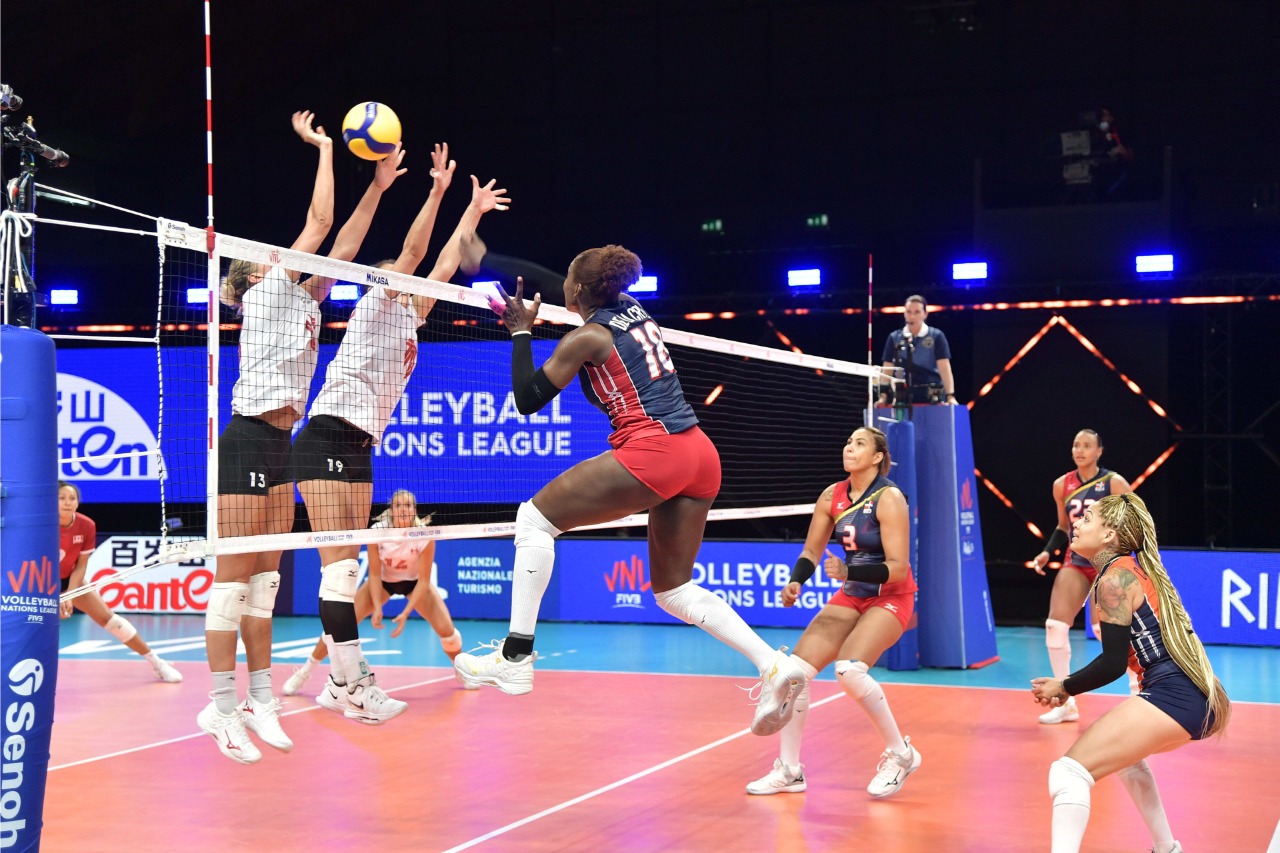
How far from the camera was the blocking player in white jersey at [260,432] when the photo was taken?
550cm

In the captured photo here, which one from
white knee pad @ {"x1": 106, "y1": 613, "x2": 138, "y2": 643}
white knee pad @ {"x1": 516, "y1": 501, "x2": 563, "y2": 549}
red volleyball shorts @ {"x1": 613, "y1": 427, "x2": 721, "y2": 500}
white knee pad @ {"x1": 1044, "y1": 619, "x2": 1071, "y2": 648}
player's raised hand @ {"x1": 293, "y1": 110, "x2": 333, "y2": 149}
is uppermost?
player's raised hand @ {"x1": 293, "y1": 110, "x2": 333, "y2": 149}

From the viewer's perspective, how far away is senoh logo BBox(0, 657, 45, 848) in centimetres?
401

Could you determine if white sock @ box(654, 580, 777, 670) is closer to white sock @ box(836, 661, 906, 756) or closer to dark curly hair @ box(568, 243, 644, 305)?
dark curly hair @ box(568, 243, 644, 305)

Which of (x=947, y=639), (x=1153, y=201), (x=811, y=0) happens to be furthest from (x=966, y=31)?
(x=947, y=639)

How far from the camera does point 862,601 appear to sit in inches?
272

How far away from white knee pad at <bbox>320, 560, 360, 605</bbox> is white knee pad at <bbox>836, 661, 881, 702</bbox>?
244 cm

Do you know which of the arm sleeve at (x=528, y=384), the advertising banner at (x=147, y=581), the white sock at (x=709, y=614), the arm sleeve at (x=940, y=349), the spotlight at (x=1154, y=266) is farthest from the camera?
the advertising banner at (x=147, y=581)

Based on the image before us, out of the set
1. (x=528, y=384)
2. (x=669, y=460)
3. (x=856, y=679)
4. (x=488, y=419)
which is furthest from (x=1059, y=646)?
(x=488, y=419)

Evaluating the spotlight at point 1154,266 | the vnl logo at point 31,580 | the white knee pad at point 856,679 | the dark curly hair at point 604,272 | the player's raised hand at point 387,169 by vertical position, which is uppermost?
the spotlight at point 1154,266


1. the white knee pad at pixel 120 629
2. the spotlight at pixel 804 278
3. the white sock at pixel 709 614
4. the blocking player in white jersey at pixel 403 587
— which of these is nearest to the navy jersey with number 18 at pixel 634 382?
the white sock at pixel 709 614

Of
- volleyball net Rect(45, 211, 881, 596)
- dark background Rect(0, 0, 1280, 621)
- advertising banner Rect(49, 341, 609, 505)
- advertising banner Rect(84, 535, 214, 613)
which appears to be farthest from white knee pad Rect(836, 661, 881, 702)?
advertising banner Rect(84, 535, 214, 613)

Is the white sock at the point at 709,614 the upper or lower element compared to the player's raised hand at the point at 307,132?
lower

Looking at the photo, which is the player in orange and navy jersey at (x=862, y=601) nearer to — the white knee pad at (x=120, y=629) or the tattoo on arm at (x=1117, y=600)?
the tattoo on arm at (x=1117, y=600)

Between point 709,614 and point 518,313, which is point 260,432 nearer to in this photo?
point 518,313
